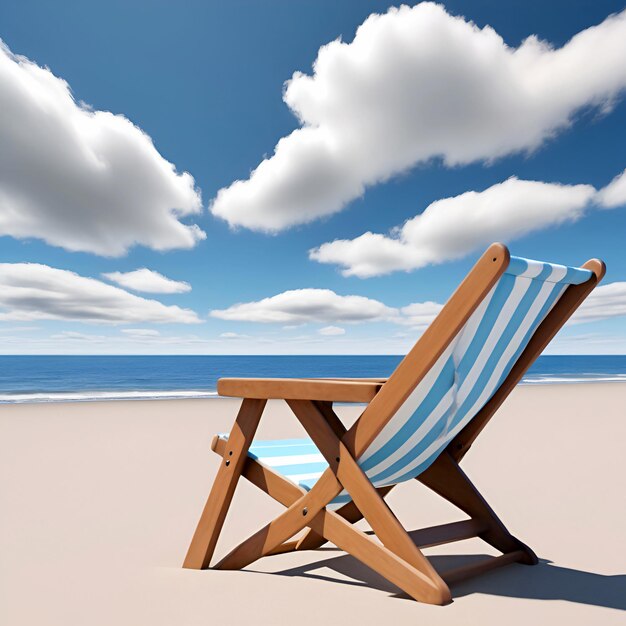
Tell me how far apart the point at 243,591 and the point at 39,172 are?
31.2 metres

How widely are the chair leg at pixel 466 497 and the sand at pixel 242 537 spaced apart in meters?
0.11

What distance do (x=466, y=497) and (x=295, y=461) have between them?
74 cm

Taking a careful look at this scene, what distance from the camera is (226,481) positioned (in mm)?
1822

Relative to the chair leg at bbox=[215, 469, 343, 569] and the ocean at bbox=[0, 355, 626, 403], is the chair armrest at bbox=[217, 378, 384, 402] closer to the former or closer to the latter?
the chair leg at bbox=[215, 469, 343, 569]

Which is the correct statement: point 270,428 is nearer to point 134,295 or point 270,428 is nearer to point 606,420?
point 606,420

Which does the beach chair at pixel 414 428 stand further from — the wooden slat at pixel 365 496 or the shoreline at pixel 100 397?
the shoreline at pixel 100 397

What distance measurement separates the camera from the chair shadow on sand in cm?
159

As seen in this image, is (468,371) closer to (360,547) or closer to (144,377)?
(360,547)

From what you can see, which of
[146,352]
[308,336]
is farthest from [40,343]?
[308,336]

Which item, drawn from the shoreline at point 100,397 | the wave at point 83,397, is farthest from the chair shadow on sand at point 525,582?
the wave at point 83,397

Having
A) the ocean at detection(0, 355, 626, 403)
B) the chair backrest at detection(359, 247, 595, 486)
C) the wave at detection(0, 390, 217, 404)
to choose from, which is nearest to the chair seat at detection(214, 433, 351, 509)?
the chair backrest at detection(359, 247, 595, 486)

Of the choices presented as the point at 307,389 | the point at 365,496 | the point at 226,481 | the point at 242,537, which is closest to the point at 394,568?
the point at 365,496

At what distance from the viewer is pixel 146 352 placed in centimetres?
13012

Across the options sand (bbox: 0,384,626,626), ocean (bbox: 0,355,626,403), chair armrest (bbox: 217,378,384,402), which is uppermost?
chair armrest (bbox: 217,378,384,402)
